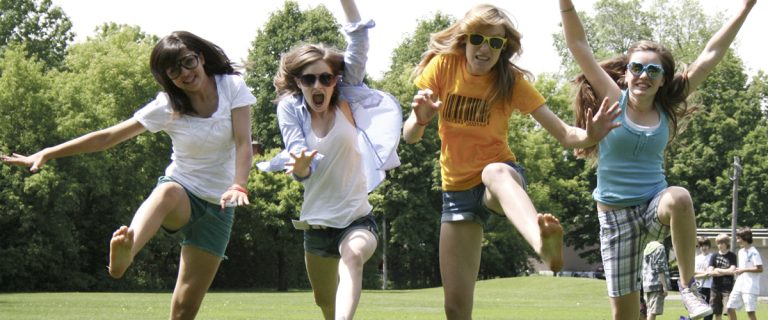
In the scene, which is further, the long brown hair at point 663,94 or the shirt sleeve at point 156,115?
the long brown hair at point 663,94

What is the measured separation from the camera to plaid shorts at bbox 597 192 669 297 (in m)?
8.38

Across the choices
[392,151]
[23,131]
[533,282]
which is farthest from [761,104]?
[392,151]

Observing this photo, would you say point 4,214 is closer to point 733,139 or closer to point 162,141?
point 162,141

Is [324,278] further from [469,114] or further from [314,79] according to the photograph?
[469,114]

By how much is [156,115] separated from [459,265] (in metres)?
2.57

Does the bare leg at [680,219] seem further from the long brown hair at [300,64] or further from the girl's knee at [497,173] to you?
the long brown hair at [300,64]

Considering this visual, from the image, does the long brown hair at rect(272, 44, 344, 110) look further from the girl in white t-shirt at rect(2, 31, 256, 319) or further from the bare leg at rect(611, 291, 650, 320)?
the bare leg at rect(611, 291, 650, 320)

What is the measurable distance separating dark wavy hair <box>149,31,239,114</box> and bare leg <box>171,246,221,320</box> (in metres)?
1.10

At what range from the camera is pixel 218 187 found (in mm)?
8336

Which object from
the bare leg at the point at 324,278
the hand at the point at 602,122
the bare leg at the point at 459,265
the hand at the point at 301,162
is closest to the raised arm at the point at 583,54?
the hand at the point at 602,122

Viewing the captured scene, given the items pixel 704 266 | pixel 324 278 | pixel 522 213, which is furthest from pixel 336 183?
pixel 704 266

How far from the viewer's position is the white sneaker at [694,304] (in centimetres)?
859

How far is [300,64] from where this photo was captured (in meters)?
8.65

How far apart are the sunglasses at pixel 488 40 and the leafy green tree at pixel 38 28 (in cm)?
6398
